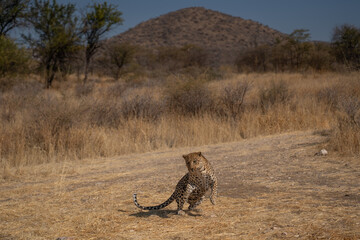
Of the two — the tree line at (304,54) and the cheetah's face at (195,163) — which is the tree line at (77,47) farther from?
the cheetah's face at (195,163)

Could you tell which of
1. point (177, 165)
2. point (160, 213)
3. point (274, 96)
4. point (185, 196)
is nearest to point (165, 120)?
point (274, 96)

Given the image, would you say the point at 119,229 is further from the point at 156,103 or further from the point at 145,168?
the point at 156,103

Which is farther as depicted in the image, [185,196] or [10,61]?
[10,61]

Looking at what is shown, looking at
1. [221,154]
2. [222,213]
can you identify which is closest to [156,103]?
[221,154]

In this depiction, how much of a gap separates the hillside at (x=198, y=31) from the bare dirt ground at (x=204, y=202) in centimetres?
6685

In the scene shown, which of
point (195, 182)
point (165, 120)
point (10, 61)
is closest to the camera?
point (195, 182)

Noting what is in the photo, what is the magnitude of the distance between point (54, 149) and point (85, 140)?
845 mm

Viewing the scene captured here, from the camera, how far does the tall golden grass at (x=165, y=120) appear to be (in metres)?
10.7

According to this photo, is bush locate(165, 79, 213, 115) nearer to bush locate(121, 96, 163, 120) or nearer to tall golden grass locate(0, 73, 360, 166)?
tall golden grass locate(0, 73, 360, 166)

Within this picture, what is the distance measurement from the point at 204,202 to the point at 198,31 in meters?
79.1

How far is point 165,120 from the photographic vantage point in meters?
13.7

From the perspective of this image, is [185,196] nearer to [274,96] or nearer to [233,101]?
[233,101]

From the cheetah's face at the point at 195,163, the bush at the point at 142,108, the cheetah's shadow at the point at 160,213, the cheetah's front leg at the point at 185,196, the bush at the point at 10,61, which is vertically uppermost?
the bush at the point at 10,61

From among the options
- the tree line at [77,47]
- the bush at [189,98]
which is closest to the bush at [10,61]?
the tree line at [77,47]
